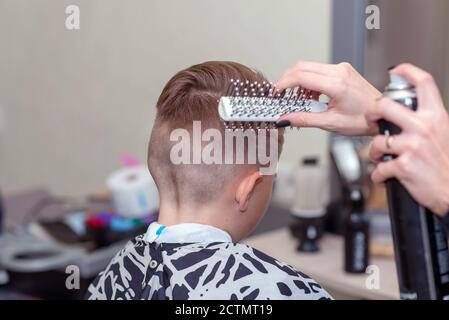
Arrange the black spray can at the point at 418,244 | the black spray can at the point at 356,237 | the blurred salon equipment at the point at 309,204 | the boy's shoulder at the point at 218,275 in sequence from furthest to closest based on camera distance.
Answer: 1. the blurred salon equipment at the point at 309,204
2. the black spray can at the point at 356,237
3. the boy's shoulder at the point at 218,275
4. the black spray can at the point at 418,244

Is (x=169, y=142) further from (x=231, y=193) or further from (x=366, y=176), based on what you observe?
(x=366, y=176)

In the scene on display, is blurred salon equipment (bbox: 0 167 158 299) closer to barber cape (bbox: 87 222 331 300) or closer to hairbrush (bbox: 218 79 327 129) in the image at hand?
barber cape (bbox: 87 222 331 300)

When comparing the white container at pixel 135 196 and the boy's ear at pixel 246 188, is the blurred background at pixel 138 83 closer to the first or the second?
the white container at pixel 135 196

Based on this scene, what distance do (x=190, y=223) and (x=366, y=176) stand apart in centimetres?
91

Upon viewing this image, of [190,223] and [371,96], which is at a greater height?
[371,96]

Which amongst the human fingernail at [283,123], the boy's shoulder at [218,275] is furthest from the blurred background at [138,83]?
the boy's shoulder at [218,275]

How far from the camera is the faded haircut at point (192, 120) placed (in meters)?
0.75

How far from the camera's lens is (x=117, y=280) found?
0.84 meters

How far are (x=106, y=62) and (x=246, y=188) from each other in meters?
1.53

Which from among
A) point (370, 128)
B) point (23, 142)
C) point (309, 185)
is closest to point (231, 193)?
point (370, 128)

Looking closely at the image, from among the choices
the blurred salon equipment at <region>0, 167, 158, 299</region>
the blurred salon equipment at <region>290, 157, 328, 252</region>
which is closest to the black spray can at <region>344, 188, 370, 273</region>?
the blurred salon equipment at <region>290, 157, 328, 252</region>

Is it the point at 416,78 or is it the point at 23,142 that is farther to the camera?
the point at 23,142

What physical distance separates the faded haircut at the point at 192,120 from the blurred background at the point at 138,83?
49mm

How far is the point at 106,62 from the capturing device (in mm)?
2174
